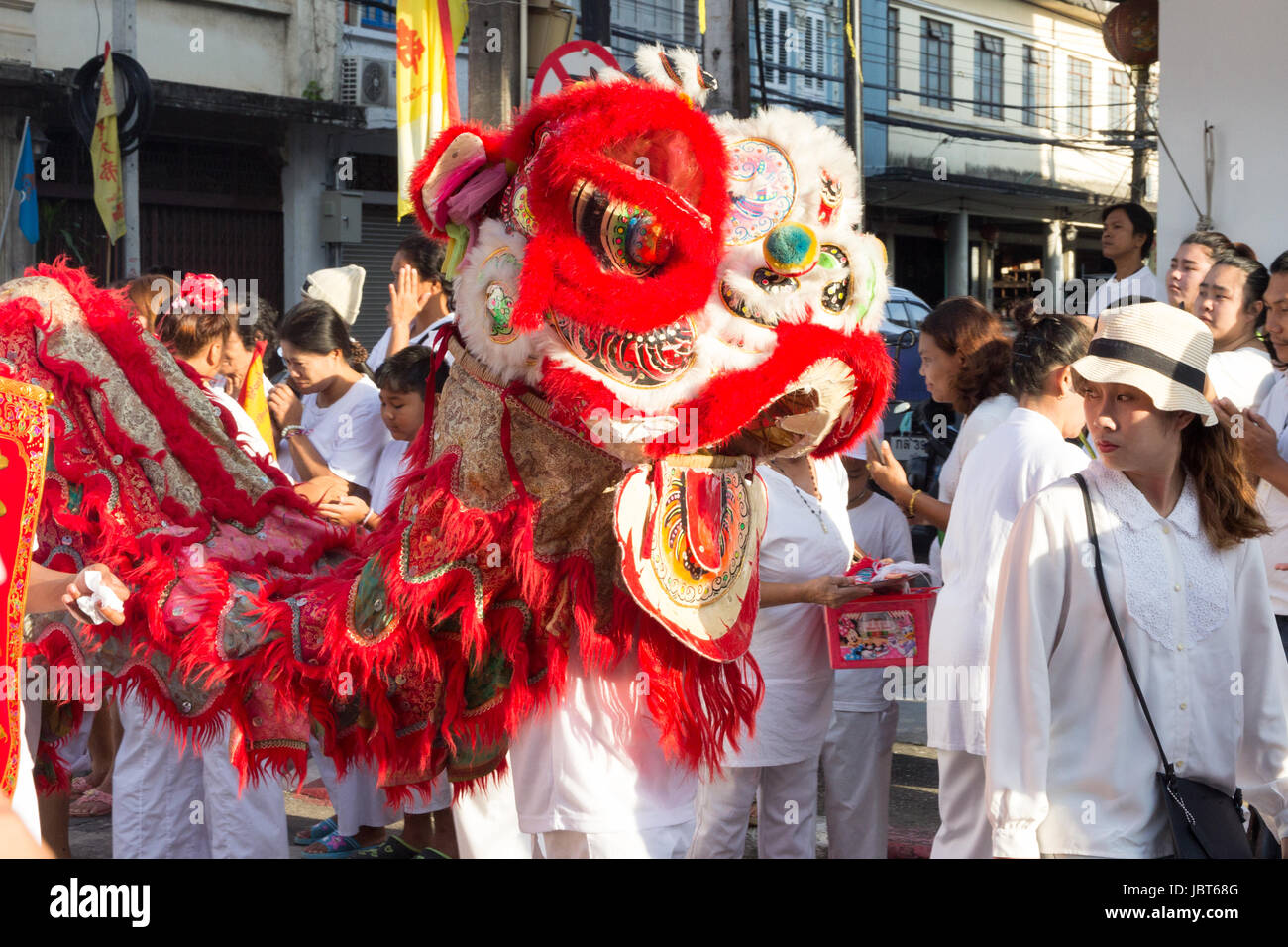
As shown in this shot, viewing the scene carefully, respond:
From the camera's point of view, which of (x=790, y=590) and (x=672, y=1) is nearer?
(x=790, y=590)

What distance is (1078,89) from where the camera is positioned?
2625cm

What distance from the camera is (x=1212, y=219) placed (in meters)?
7.02

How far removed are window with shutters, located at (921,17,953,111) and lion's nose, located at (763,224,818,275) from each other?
882 inches

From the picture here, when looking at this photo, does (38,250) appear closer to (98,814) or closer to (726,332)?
(98,814)

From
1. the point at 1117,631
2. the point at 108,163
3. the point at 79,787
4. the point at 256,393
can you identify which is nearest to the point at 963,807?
the point at 1117,631

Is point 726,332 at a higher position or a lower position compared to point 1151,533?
higher

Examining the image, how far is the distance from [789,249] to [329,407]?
2754 mm

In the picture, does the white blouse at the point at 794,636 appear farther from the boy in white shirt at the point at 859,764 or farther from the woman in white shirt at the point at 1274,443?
the woman in white shirt at the point at 1274,443

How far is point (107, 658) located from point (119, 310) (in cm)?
82

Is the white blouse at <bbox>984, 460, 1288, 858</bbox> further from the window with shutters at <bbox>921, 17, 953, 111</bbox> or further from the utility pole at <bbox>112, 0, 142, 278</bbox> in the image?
the window with shutters at <bbox>921, 17, 953, 111</bbox>

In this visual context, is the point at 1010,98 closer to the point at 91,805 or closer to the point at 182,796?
the point at 91,805

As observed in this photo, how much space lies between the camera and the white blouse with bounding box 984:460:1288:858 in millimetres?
2369
